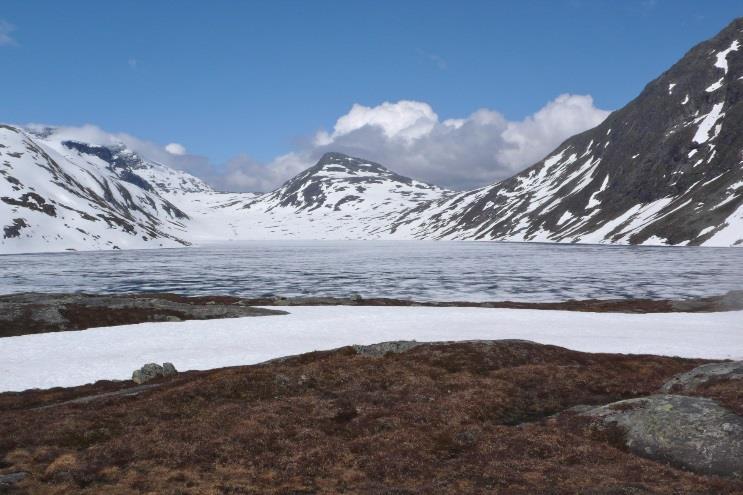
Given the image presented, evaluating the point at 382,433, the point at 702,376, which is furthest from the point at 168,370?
the point at 702,376

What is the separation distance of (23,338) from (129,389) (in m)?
18.2

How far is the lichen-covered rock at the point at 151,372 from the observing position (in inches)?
1143

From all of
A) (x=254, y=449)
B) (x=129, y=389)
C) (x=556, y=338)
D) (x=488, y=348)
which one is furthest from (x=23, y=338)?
(x=556, y=338)

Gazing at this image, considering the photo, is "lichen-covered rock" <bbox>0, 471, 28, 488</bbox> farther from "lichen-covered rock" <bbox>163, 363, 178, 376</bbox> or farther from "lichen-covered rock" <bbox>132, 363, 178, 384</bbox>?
"lichen-covered rock" <bbox>163, 363, 178, 376</bbox>

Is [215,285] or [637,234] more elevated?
[637,234]

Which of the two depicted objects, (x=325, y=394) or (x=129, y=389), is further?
(x=129, y=389)

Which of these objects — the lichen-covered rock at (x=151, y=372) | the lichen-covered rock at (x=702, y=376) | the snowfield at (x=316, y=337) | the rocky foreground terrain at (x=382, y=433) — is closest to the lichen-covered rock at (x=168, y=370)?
the lichen-covered rock at (x=151, y=372)

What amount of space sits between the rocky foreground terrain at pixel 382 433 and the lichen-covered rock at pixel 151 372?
714 mm

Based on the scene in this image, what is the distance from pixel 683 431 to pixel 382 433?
378 inches

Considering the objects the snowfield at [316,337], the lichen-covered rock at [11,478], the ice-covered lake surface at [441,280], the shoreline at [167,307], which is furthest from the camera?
the ice-covered lake surface at [441,280]

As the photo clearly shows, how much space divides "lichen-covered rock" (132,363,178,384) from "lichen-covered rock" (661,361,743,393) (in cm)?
2520

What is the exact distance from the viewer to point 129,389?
26344 millimetres

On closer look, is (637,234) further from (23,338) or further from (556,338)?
(23,338)

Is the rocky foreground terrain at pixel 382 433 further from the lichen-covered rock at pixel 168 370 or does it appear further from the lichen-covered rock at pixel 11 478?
the lichen-covered rock at pixel 168 370
